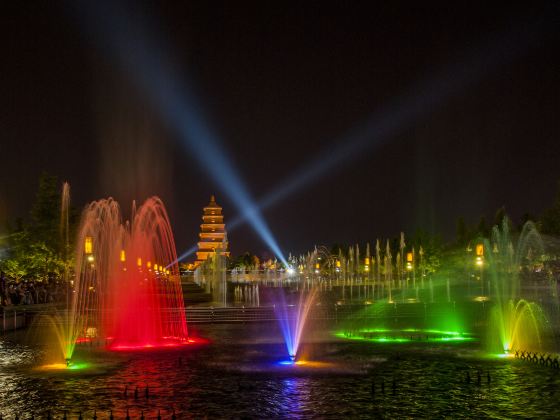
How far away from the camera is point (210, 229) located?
135 m

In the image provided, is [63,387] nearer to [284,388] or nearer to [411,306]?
[284,388]

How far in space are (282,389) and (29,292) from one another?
31489 mm

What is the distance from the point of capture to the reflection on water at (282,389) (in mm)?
13039

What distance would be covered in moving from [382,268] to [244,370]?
87683 mm

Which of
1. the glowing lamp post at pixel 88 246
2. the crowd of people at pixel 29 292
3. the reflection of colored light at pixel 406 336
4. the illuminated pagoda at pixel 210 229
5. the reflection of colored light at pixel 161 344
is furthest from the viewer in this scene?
the illuminated pagoda at pixel 210 229

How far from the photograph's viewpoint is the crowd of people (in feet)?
129

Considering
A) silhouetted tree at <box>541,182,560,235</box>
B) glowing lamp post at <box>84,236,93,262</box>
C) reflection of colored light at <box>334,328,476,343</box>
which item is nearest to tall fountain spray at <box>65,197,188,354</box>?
reflection of colored light at <box>334,328,476,343</box>

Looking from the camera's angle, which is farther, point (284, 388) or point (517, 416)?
point (284, 388)

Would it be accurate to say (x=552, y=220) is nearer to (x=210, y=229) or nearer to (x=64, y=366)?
(x=64, y=366)

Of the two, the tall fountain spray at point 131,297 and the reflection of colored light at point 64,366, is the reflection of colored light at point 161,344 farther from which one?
the reflection of colored light at point 64,366

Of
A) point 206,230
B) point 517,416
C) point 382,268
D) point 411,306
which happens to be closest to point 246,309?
point 411,306

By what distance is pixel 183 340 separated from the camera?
24938mm

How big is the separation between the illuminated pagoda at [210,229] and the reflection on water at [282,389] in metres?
112

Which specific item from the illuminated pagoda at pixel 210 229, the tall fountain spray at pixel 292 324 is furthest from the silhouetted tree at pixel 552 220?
the illuminated pagoda at pixel 210 229
